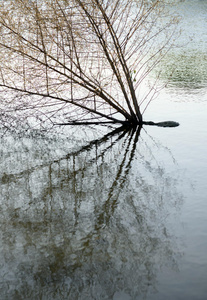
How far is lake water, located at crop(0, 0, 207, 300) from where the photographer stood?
129 inches

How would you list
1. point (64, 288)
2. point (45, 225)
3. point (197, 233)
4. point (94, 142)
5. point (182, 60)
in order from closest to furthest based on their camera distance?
point (64, 288) < point (197, 233) < point (45, 225) < point (94, 142) < point (182, 60)

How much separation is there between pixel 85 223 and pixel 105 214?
312 millimetres

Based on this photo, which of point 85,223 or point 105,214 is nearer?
point 85,223

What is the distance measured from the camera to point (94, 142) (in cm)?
745

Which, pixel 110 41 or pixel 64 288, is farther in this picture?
pixel 110 41

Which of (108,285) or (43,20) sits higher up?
(43,20)

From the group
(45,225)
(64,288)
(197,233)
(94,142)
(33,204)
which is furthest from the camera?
(94,142)

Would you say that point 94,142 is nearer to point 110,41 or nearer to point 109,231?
point 110,41

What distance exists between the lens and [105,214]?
177 inches

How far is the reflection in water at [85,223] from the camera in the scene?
3.30 meters

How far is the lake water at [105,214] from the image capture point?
329 cm

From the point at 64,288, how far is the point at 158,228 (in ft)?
4.25

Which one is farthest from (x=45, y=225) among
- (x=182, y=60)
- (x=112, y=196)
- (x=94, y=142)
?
(x=182, y=60)

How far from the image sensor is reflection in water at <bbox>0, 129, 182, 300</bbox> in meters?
3.30
